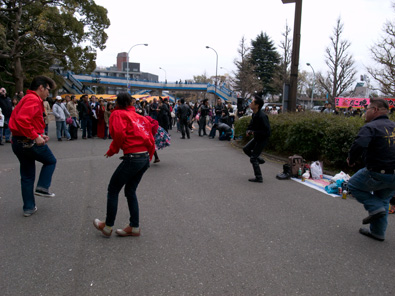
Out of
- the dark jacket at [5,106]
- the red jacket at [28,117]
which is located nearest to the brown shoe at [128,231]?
the red jacket at [28,117]

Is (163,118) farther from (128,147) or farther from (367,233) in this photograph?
(367,233)

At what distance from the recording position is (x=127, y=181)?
11.9 ft

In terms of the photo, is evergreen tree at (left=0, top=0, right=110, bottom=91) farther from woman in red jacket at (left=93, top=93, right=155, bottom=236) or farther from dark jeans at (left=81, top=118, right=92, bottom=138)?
woman in red jacket at (left=93, top=93, right=155, bottom=236)

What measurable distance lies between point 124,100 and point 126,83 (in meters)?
60.1

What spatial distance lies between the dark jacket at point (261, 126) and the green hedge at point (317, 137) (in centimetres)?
184

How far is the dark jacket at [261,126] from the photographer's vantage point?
264 inches

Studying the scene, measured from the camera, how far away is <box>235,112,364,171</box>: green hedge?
288 inches

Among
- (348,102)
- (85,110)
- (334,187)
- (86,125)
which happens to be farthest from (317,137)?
(348,102)

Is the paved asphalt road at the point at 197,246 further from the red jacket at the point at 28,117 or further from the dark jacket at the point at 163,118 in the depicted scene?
the dark jacket at the point at 163,118

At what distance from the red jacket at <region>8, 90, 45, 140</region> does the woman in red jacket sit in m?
1.21


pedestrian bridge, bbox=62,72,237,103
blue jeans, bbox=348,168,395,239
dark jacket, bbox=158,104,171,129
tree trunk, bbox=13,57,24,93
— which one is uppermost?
pedestrian bridge, bbox=62,72,237,103

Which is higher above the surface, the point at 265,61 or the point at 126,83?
the point at 265,61

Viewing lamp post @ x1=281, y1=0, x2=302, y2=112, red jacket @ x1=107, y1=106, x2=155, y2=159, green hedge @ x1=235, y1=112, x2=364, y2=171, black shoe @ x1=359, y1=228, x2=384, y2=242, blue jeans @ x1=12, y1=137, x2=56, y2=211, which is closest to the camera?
red jacket @ x1=107, y1=106, x2=155, y2=159

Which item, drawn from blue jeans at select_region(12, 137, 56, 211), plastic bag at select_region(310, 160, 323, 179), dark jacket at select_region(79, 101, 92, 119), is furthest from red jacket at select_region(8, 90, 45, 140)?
dark jacket at select_region(79, 101, 92, 119)
